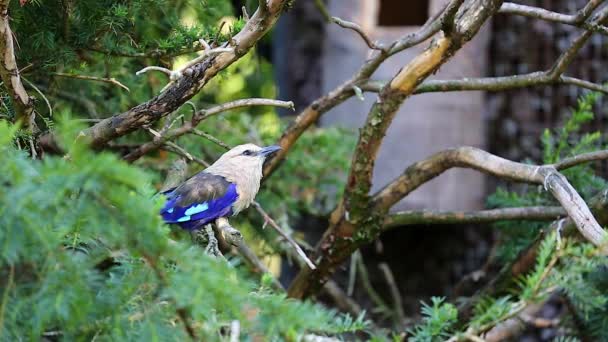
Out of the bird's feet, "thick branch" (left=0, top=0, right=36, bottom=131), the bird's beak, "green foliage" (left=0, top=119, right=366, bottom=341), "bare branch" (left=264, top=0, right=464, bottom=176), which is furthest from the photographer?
the bird's beak

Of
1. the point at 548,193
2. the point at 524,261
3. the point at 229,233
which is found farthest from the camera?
the point at 548,193

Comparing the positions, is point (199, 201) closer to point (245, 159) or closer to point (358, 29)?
point (245, 159)

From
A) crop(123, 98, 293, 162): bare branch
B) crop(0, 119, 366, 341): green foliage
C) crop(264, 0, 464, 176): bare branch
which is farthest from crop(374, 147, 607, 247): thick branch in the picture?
crop(0, 119, 366, 341): green foliage

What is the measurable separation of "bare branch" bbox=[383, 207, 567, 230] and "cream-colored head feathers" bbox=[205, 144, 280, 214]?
480 millimetres

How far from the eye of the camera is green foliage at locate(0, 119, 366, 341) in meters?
1.42

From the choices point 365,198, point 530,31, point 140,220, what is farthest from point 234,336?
point 530,31

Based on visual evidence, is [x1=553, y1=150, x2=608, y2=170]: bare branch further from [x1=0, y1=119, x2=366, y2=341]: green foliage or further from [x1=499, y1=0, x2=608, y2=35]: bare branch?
[x1=0, y1=119, x2=366, y2=341]: green foliage

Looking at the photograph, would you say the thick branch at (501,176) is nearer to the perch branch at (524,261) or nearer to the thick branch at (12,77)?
the perch branch at (524,261)

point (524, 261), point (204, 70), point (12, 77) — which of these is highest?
point (204, 70)

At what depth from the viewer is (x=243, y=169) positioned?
10.1ft

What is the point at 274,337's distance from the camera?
156cm

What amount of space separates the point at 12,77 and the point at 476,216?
5.20 ft

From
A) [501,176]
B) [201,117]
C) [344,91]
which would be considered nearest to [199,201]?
[201,117]

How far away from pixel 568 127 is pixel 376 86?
2.71 ft
